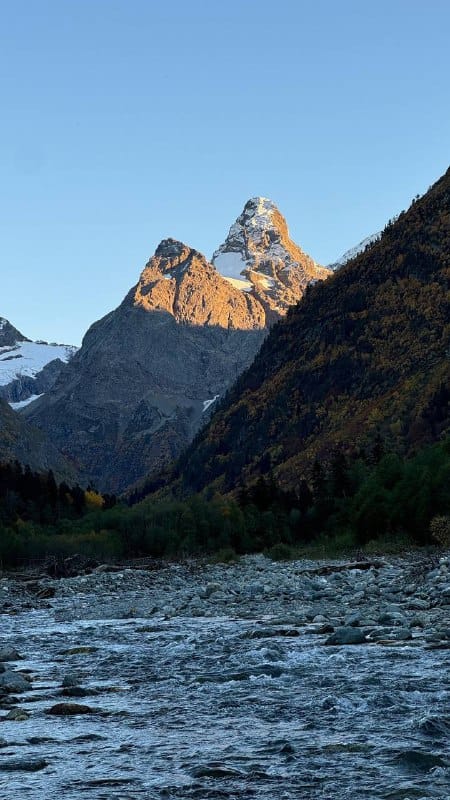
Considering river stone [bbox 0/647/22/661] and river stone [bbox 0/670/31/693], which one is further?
river stone [bbox 0/647/22/661]

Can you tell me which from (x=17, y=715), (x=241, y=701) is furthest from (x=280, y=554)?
(x=17, y=715)

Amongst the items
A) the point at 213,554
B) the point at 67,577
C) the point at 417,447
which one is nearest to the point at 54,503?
the point at 213,554

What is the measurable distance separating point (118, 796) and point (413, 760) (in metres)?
3.87

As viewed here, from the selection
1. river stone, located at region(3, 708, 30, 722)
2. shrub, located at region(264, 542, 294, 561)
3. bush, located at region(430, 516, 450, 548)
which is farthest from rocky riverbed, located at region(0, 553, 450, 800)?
shrub, located at region(264, 542, 294, 561)

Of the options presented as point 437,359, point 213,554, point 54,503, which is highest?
point 437,359

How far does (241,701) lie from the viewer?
15438 mm

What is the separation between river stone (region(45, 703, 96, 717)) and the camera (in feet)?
49.3

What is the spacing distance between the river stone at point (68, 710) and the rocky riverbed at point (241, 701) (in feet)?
0.11

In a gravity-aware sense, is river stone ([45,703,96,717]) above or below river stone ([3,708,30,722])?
below

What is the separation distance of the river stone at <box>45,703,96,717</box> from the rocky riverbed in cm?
3

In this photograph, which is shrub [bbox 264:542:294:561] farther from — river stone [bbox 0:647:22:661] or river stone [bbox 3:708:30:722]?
river stone [bbox 3:708:30:722]

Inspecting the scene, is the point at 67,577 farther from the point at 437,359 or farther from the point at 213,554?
the point at 437,359

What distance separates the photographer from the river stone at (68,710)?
15038mm

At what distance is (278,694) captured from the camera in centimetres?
1587
